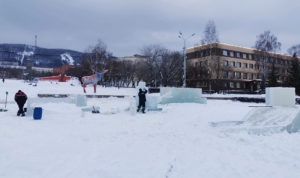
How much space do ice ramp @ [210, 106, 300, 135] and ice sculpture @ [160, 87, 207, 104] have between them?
9.64 meters

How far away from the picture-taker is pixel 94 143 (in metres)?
5.56

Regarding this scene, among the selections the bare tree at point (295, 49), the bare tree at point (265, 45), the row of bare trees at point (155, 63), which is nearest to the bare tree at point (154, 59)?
the row of bare trees at point (155, 63)

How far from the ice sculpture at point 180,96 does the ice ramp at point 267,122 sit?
9.64 meters

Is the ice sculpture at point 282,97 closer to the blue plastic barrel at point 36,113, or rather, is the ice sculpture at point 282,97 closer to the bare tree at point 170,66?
the blue plastic barrel at point 36,113

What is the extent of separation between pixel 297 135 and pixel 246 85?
56268mm

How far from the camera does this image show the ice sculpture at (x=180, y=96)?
1793cm

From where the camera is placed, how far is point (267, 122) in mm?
7750

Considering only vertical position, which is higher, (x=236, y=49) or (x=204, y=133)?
(x=236, y=49)

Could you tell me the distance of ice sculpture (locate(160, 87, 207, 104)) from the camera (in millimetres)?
17931

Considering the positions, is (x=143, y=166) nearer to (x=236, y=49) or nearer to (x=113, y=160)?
(x=113, y=160)

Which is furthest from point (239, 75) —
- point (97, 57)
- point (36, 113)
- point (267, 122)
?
point (36, 113)

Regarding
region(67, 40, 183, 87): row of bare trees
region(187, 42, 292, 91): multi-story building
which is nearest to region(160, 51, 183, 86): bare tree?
region(67, 40, 183, 87): row of bare trees

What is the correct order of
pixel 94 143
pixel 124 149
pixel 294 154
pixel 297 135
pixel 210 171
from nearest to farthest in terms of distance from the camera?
pixel 210 171 → pixel 294 154 → pixel 124 149 → pixel 94 143 → pixel 297 135

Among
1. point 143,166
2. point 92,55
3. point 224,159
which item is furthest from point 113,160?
point 92,55
